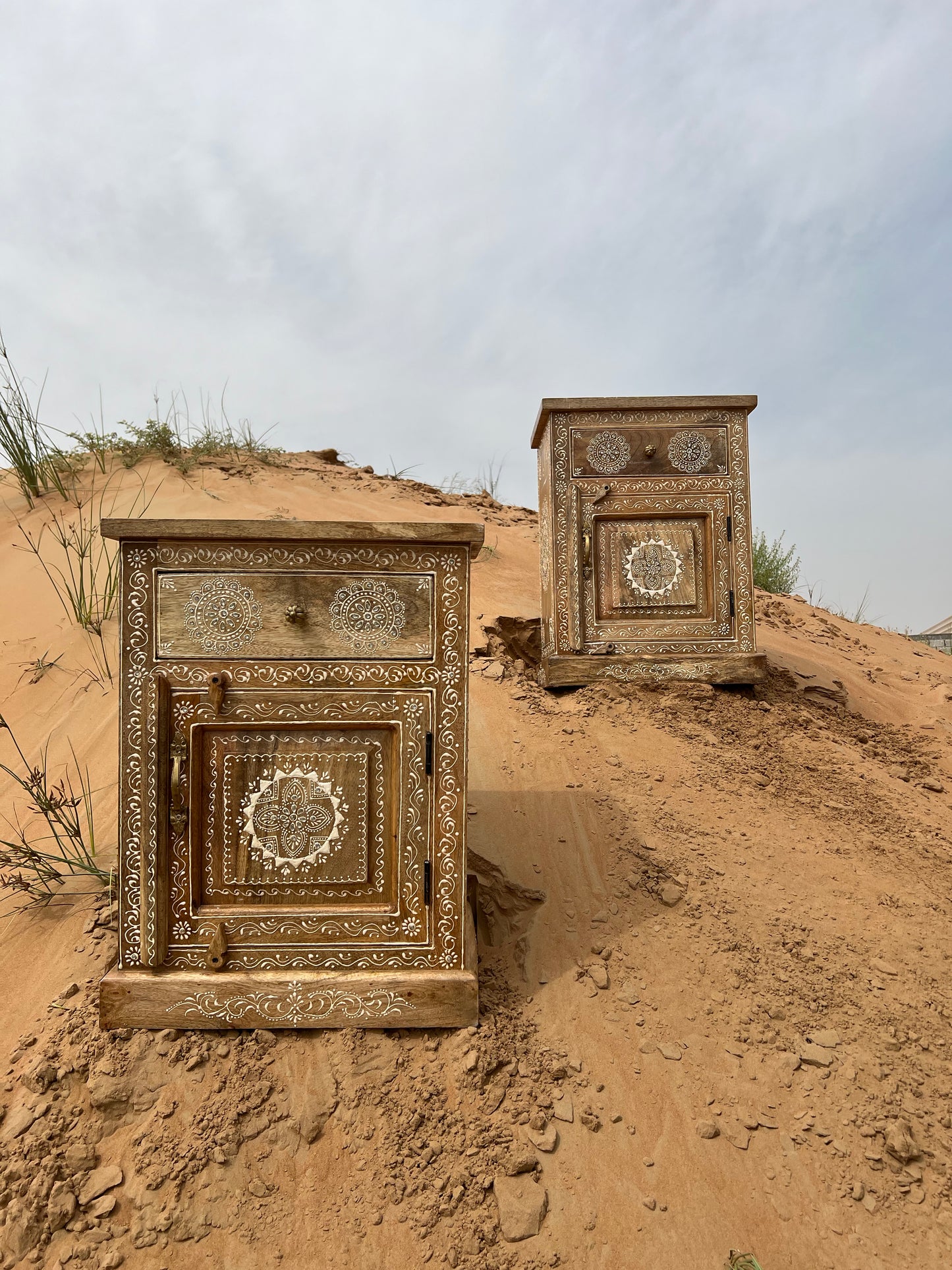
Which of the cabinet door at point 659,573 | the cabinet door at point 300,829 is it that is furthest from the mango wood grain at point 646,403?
the cabinet door at point 300,829

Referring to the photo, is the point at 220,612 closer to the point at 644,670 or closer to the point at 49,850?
the point at 49,850

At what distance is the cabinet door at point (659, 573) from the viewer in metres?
4.30

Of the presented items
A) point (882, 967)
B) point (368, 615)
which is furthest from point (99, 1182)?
point (882, 967)

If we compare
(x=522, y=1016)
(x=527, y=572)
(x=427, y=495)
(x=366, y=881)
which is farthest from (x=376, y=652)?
(x=427, y=495)

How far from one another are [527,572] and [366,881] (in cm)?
453

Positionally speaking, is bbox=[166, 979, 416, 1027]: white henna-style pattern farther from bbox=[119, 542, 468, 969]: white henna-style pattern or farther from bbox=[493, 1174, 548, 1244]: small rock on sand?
bbox=[493, 1174, 548, 1244]: small rock on sand

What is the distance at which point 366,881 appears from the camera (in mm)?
2068

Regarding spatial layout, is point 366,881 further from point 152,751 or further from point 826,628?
point 826,628

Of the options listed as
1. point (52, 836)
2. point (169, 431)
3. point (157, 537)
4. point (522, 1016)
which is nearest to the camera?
point (157, 537)

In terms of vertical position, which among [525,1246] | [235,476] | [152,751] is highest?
[235,476]

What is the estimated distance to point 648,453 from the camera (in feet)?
14.1

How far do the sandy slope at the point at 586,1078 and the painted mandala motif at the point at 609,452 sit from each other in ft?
6.33

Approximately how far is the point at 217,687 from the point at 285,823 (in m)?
0.45

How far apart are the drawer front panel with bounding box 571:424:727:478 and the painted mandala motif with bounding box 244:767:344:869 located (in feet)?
9.55
